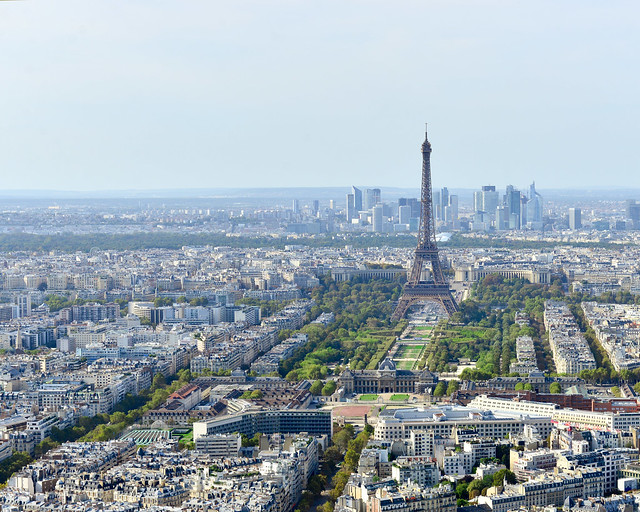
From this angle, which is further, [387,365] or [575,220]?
[575,220]

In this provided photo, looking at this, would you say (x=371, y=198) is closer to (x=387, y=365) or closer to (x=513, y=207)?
(x=513, y=207)

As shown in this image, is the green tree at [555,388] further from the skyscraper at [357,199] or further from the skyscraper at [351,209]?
the skyscraper at [357,199]

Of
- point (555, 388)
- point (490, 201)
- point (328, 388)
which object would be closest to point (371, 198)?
point (490, 201)

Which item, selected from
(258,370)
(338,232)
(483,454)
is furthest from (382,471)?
(338,232)

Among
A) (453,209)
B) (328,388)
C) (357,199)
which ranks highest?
(357,199)

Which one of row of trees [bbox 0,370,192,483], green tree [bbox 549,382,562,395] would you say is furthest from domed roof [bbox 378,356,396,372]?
row of trees [bbox 0,370,192,483]

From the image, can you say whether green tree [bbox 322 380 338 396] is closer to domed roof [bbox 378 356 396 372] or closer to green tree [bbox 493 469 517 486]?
domed roof [bbox 378 356 396 372]

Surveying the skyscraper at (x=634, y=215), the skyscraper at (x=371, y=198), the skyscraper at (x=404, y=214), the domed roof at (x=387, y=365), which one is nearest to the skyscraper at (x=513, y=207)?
the skyscraper at (x=404, y=214)

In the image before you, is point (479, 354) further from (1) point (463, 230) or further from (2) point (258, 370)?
(1) point (463, 230)

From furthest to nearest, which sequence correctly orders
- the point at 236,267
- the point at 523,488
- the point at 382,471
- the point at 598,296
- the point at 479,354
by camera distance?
the point at 236,267 < the point at 598,296 < the point at 479,354 < the point at 382,471 < the point at 523,488
